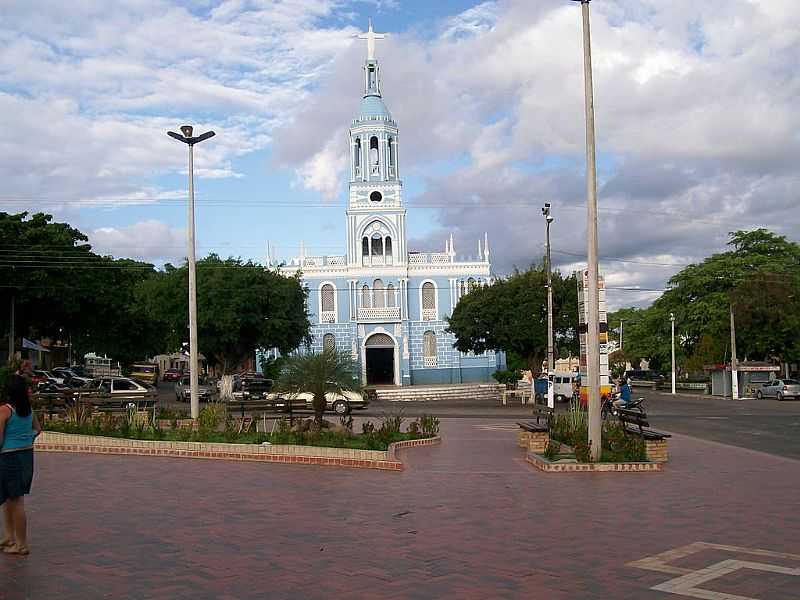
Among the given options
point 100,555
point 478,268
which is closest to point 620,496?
point 100,555

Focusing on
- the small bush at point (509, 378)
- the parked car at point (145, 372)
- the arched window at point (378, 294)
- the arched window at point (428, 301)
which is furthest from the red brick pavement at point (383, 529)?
the parked car at point (145, 372)

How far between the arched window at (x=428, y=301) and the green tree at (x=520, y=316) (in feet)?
33.2

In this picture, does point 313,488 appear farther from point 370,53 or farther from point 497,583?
point 370,53

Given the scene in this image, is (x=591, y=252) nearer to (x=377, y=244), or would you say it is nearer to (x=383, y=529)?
(x=383, y=529)

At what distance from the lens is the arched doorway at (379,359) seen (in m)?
62.5

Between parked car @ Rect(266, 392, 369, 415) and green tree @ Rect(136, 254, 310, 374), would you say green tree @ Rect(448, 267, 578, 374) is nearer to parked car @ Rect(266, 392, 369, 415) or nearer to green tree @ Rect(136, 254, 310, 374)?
green tree @ Rect(136, 254, 310, 374)

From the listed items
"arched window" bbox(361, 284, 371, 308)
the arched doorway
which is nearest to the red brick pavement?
the arched doorway

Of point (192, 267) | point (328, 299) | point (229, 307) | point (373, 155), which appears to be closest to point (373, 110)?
point (373, 155)

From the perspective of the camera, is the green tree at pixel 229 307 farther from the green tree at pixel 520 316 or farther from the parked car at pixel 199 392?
the green tree at pixel 520 316

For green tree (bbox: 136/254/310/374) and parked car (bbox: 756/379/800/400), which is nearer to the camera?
green tree (bbox: 136/254/310/374)

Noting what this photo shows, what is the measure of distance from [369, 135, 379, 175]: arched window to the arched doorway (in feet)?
39.3

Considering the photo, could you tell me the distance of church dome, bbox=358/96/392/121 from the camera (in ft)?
202

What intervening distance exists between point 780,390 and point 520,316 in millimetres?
14040

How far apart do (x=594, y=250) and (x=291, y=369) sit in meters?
7.93
